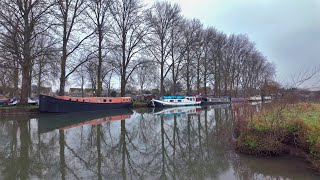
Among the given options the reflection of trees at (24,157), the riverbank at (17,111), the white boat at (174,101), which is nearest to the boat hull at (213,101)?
the white boat at (174,101)

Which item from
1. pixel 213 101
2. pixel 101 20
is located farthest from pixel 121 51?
pixel 213 101

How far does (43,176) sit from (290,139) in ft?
23.5

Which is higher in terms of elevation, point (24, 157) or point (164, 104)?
point (164, 104)

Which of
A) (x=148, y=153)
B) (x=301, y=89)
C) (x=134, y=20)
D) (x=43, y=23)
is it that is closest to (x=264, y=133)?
(x=301, y=89)

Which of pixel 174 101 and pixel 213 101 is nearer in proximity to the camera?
pixel 174 101

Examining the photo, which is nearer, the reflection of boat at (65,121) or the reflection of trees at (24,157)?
the reflection of trees at (24,157)

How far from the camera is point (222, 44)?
55.2 metres

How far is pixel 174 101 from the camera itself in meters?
→ 45.8

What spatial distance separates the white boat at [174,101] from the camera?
42.4m

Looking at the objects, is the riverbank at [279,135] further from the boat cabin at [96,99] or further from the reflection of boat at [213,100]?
the reflection of boat at [213,100]

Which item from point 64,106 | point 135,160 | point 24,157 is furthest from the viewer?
point 64,106

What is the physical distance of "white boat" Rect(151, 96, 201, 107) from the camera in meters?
42.4

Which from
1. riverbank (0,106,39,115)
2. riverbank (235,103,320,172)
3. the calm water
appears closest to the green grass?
riverbank (235,103,320,172)

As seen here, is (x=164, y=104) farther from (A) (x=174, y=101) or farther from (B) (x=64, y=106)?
(B) (x=64, y=106)
